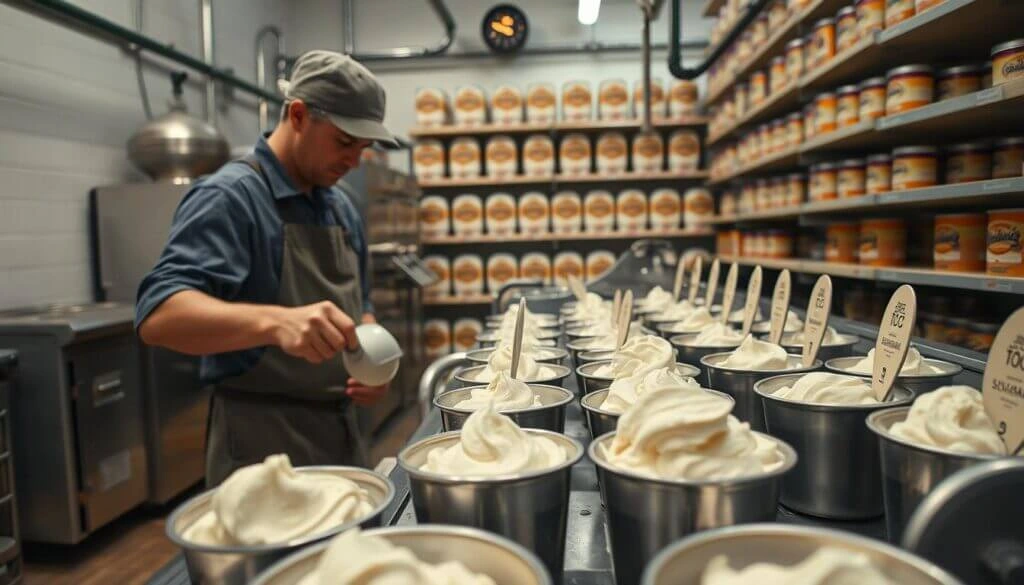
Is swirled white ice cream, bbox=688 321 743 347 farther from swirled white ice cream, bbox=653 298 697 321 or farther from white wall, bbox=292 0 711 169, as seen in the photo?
white wall, bbox=292 0 711 169

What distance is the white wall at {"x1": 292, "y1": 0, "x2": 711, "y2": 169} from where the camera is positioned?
5.95 metres

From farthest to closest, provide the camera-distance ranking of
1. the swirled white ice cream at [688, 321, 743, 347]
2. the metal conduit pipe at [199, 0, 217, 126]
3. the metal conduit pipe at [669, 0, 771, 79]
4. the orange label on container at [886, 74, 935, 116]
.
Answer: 1. the metal conduit pipe at [199, 0, 217, 126]
2. the metal conduit pipe at [669, 0, 771, 79]
3. the orange label on container at [886, 74, 935, 116]
4. the swirled white ice cream at [688, 321, 743, 347]

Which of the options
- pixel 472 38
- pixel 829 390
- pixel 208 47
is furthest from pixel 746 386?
pixel 472 38

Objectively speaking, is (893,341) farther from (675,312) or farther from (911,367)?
(675,312)

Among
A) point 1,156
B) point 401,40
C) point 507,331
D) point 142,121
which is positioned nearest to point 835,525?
point 507,331

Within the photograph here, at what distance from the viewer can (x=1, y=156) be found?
10.2ft

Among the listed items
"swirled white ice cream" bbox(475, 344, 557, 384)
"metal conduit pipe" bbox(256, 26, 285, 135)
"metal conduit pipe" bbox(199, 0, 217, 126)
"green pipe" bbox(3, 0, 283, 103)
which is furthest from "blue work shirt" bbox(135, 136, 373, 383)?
"metal conduit pipe" bbox(256, 26, 285, 135)

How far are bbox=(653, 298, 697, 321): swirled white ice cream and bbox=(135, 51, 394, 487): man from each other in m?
0.88

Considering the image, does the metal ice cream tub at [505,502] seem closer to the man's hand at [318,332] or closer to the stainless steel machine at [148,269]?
the man's hand at [318,332]

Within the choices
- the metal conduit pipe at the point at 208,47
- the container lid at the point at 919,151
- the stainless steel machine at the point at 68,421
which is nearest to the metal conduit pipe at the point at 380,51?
the metal conduit pipe at the point at 208,47

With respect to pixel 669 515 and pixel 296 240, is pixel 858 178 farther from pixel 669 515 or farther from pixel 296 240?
pixel 669 515

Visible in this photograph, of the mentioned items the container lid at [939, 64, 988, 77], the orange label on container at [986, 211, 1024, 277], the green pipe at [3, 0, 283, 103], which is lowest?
the orange label on container at [986, 211, 1024, 277]

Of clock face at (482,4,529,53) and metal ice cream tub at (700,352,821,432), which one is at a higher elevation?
clock face at (482,4,529,53)

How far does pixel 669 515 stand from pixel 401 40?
6.15 metres
